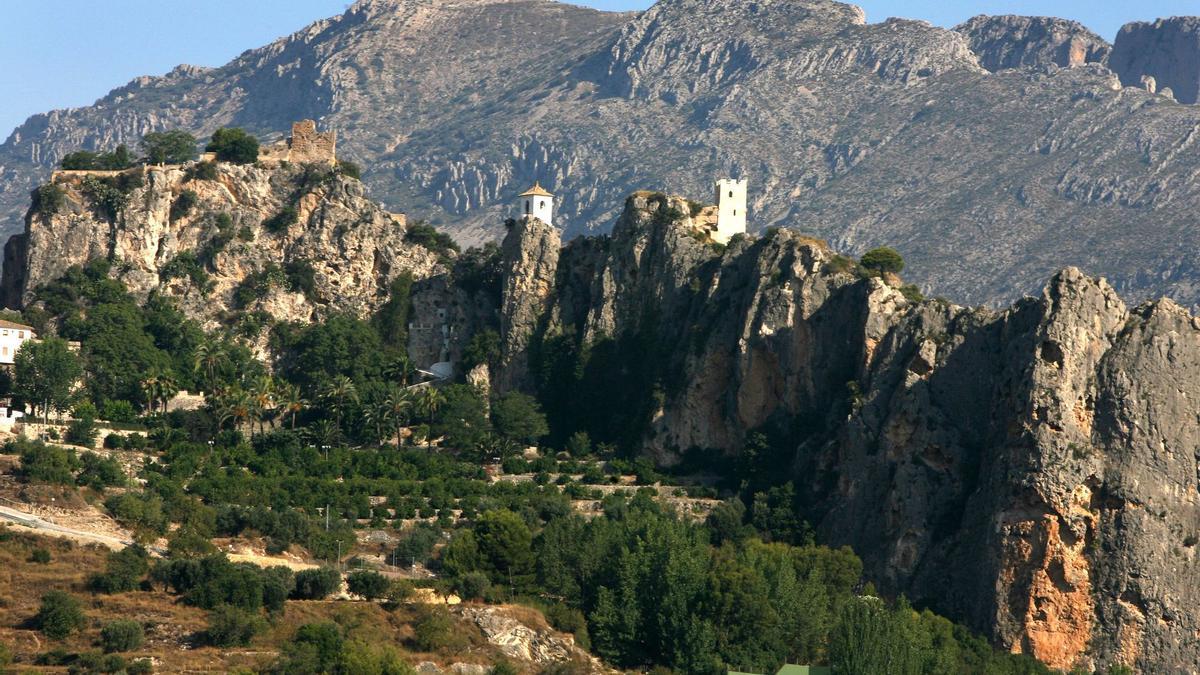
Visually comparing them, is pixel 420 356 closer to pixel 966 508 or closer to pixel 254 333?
pixel 254 333

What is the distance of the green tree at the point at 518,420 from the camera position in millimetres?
125438

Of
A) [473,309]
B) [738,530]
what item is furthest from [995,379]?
[473,309]

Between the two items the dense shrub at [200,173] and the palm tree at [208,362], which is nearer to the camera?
the palm tree at [208,362]

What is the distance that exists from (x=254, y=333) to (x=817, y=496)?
127 feet

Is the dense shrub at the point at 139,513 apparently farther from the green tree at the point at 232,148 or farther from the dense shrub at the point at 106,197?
the green tree at the point at 232,148

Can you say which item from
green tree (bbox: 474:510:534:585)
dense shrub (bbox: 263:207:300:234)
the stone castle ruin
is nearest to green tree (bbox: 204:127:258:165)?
the stone castle ruin

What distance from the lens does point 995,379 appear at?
10769cm

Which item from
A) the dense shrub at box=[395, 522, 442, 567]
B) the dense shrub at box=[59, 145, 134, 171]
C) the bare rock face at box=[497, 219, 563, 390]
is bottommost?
the dense shrub at box=[395, 522, 442, 567]

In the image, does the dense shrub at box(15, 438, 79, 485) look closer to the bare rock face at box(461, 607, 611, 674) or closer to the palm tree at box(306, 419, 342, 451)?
the palm tree at box(306, 419, 342, 451)

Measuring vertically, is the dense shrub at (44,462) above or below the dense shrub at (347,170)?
below

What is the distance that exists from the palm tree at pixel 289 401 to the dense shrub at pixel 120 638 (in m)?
44.0

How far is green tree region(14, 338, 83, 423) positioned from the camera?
122438 mm

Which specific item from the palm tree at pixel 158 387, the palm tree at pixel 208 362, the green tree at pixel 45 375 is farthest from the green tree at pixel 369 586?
the palm tree at pixel 208 362

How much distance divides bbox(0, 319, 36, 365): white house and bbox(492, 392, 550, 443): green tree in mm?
25362
